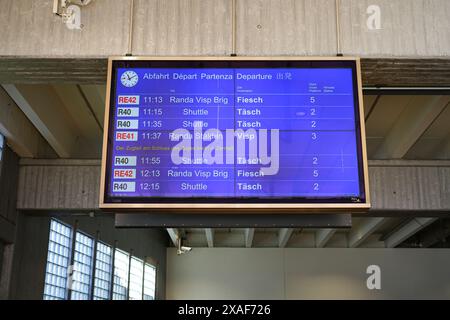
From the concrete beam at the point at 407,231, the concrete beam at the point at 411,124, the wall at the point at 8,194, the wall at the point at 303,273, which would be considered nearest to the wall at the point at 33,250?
the wall at the point at 8,194

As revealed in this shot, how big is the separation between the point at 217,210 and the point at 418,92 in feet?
6.32

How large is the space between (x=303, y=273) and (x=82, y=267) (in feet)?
29.0

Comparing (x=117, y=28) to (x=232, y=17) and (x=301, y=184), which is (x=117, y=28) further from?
(x=301, y=184)

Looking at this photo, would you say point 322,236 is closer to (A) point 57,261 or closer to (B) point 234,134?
(A) point 57,261

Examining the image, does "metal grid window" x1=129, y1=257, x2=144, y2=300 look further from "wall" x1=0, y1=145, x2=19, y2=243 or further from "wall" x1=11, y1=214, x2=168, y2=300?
"wall" x1=0, y1=145, x2=19, y2=243

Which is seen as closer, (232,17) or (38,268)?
(232,17)

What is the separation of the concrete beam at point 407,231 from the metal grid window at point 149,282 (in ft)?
20.9

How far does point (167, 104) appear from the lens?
3.32 metres

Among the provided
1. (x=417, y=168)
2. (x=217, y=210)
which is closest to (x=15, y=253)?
(x=217, y=210)

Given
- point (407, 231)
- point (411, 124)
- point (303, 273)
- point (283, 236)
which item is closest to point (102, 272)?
point (411, 124)

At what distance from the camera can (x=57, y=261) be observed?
798 centimetres

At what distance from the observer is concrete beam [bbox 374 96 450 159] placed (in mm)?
7207

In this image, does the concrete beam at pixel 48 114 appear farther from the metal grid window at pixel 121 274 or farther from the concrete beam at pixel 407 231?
the concrete beam at pixel 407 231

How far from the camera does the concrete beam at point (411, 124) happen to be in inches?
284
